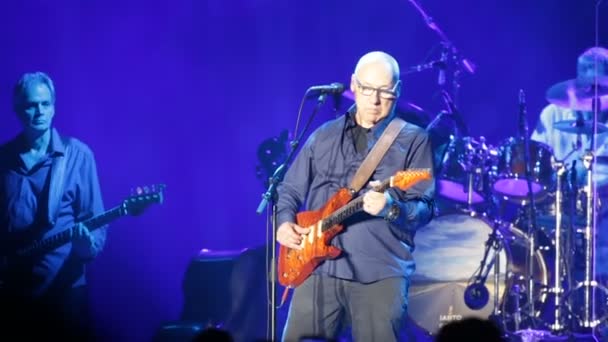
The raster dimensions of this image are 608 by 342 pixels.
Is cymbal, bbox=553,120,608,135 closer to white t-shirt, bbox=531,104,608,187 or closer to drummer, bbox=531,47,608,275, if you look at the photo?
drummer, bbox=531,47,608,275

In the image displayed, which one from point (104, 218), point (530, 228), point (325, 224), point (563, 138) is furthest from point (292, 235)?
point (563, 138)

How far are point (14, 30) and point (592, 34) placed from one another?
620cm

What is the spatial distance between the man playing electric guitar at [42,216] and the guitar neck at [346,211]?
11.3 feet

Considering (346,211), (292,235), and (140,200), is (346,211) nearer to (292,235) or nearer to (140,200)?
(292,235)

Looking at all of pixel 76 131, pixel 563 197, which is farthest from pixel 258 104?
pixel 563 197

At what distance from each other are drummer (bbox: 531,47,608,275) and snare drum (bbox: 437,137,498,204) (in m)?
0.83

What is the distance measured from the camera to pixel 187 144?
8.96 metres

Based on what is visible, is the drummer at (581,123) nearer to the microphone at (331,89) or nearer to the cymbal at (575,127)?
the cymbal at (575,127)

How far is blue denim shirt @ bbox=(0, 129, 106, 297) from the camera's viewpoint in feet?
26.5

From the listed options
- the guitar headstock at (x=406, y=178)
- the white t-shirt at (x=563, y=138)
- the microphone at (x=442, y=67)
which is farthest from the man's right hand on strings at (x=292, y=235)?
the white t-shirt at (x=563, y=138)

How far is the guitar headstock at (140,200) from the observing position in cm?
827

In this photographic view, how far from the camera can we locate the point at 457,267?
29.6ft

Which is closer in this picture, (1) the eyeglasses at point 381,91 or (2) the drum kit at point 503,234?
(1) the eyeglasses at point 381,91

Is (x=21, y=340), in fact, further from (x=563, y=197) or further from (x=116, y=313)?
(x=563, y=197)
